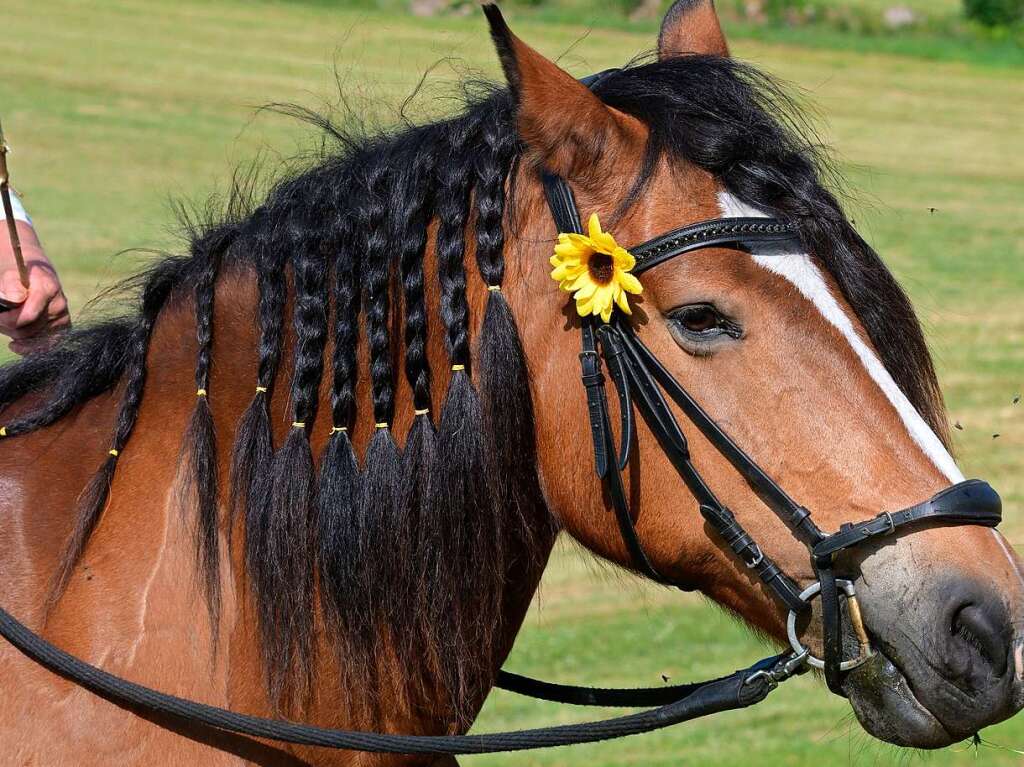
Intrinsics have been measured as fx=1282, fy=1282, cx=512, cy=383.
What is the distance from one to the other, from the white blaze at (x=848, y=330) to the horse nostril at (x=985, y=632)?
237mm

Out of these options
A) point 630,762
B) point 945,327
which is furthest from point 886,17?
point 630,762

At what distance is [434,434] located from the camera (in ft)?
8.14

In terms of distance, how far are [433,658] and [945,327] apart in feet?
40.0

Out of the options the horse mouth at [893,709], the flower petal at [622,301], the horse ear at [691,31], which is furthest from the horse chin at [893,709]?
the horse ear at [691,31]

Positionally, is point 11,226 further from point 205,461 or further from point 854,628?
point 854,628

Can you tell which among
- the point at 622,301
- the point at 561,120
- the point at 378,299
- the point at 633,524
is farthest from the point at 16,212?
the point at 633,524

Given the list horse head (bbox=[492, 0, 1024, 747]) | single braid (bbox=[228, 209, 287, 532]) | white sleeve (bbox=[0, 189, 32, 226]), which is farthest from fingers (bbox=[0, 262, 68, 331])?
horse head (bbox=[492, 0, 1024, 747])

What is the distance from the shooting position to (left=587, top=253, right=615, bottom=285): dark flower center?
2.40 metres

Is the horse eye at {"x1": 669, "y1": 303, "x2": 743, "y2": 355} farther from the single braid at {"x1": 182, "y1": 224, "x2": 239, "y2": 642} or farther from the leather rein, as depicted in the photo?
the single braid at {"x1": 182, "y1": 224, "x2": 239, "y2": 642}

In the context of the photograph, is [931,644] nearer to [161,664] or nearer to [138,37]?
[161,664]

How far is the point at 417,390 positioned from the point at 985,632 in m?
1.12

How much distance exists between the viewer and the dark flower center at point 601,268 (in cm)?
240

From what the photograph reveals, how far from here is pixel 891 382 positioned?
236 cm

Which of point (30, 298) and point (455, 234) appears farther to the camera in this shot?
point (30, 298)
